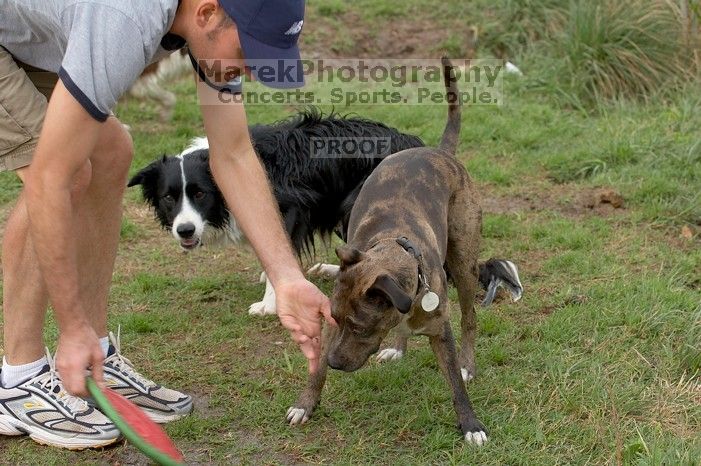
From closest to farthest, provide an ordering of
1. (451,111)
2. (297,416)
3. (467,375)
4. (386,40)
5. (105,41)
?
(105,41) → (297,416) → (467,375) → (451,111) → (386,40)

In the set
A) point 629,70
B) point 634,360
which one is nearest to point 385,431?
point 634,360

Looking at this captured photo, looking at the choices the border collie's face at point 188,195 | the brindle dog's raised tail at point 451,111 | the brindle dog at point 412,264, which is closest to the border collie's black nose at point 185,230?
the border collie's face at point 188,195

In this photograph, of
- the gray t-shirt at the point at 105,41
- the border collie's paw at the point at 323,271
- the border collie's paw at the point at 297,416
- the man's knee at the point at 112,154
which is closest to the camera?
the gray t-shirt at the point at 105,41

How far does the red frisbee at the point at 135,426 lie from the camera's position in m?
2.65

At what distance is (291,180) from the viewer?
5.24 meters

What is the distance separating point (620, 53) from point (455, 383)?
5081 millimetres

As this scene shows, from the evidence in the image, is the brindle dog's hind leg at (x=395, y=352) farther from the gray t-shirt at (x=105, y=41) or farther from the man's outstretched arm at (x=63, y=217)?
the gray t-shirt at (x=105, y=41)

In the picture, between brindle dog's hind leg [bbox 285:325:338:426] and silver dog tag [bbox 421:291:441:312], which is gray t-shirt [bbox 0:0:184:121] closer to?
silver dog tag [bbox 421:291:441:312]

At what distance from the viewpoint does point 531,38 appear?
9.13 meters

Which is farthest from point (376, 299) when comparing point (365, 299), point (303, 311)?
point (303, 311)

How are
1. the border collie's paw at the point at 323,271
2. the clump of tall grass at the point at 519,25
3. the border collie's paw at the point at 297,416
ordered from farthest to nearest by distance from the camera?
the clump of tall grass at the point at 519,25
the border collie's paw at the point at 323,271
the border collie's paw at the point at 297,416

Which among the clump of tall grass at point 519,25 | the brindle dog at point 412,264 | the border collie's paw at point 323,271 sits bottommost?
the clump of tall grass at point 519,25

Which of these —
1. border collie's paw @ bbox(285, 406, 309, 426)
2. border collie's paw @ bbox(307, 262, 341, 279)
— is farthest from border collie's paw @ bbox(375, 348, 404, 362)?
border collie's paw @ bbox(307, 262, 341, 279)

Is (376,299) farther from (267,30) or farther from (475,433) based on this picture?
(267,30)
